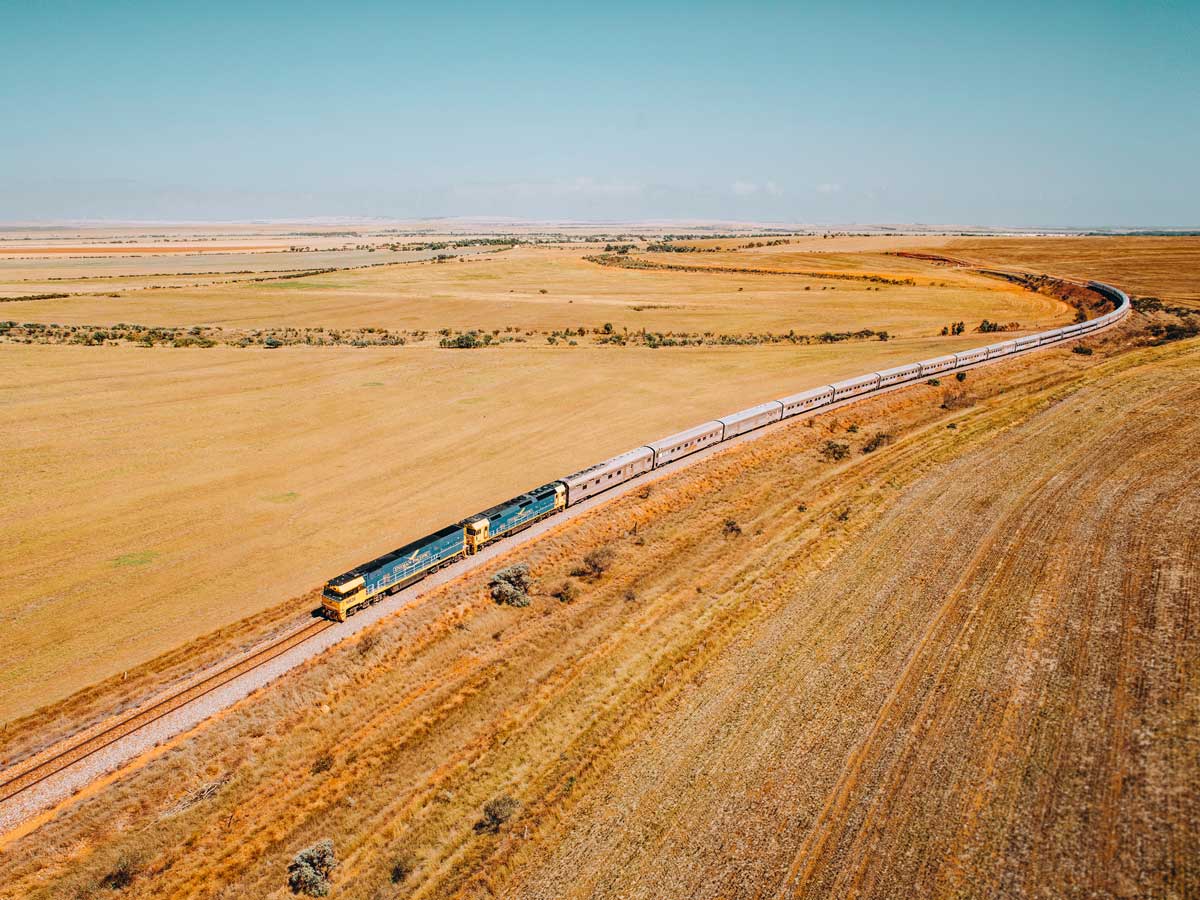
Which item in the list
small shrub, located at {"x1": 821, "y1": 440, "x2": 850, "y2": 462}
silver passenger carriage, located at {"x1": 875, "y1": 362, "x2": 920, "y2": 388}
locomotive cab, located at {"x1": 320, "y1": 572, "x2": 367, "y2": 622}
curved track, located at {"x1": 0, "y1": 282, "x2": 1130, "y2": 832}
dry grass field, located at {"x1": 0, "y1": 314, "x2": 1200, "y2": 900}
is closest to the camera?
dry grass field, located at {"x1": 0, "y1": 314, "x2": 1200, "y2": 900}

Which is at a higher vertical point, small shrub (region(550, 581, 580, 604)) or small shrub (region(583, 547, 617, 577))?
small shrub (region(583, 547, 617, 577))

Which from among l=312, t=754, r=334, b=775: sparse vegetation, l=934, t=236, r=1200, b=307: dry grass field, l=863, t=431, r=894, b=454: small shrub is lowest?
l=312, t=754, r=334, b=775: sparse vegetation

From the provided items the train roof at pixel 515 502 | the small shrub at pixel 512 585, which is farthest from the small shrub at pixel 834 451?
the small shrub at pixel 512 585

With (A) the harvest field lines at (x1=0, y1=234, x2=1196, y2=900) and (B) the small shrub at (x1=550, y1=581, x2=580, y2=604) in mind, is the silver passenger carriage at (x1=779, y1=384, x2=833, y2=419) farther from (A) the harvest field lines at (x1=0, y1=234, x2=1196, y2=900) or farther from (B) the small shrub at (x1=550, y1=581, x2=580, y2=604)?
(B) the small shrub at (x1=550, y1=581, x2=580, y2=604)

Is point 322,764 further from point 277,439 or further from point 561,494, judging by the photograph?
point 277,439

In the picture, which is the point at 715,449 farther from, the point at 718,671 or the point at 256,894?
the point at 256,894

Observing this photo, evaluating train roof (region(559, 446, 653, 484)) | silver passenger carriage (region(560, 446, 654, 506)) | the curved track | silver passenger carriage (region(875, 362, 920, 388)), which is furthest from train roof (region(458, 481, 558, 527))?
silver passenger carriage (region(875, 362, 920, 388))

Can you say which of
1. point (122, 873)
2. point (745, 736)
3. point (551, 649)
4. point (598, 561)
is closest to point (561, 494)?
point (598, 561)

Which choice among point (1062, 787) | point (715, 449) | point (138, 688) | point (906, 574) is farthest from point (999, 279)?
point (138, 688)
